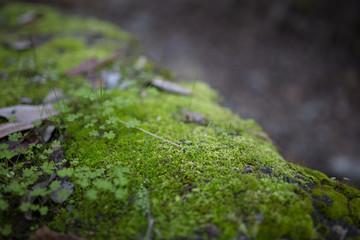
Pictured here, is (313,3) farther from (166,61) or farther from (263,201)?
(263,201)

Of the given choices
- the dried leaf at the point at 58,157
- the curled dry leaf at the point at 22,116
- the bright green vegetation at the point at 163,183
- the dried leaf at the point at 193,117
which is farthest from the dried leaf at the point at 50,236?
the dried leaf at the point at 193,117

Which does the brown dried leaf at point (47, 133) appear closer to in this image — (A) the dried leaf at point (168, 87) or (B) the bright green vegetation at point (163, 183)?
(B) the bright green vegetation at point (163, 183)

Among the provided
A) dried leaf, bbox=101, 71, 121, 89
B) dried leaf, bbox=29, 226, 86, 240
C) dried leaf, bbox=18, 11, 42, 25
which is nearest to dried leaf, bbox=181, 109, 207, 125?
dried leaf, bbox=101, 71, 121, 89

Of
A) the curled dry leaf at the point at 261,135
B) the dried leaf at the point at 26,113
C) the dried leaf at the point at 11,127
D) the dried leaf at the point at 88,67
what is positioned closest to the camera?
the dried leaf at the point at 11,127

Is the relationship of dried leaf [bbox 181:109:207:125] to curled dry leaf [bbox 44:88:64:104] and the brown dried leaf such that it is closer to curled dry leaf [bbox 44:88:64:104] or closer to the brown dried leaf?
the brown dried leaf

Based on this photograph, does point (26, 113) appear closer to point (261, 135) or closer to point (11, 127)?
point (11, 127)
